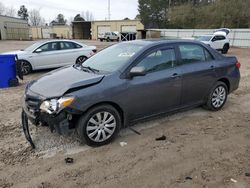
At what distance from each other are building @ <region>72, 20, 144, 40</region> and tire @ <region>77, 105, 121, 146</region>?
→ 46.2 m

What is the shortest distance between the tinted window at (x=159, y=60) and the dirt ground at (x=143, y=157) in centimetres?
110

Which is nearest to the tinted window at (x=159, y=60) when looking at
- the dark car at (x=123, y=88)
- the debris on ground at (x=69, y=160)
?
the dark car at (x=123, y=88)

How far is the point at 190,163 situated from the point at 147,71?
5.41ft

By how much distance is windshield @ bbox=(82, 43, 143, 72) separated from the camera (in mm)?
4184

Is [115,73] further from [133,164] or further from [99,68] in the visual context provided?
[133,164]

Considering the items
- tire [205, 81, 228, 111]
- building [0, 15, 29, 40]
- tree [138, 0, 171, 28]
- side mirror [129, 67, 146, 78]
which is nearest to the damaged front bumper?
side mirror [129, 67, 146, 78]

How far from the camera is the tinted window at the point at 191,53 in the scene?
4715mm

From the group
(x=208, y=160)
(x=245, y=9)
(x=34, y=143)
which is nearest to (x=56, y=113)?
(x=34, y=143)

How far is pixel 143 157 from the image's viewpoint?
11.7 feet

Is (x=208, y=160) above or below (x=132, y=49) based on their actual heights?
below

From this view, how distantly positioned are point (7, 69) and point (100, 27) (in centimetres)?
4733

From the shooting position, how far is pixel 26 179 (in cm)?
308

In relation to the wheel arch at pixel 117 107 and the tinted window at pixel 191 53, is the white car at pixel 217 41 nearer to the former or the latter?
the tinted window at pixel 191 53

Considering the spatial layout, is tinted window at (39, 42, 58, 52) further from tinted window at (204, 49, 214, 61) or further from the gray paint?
tinted window at (204, 49, 214, 61)
